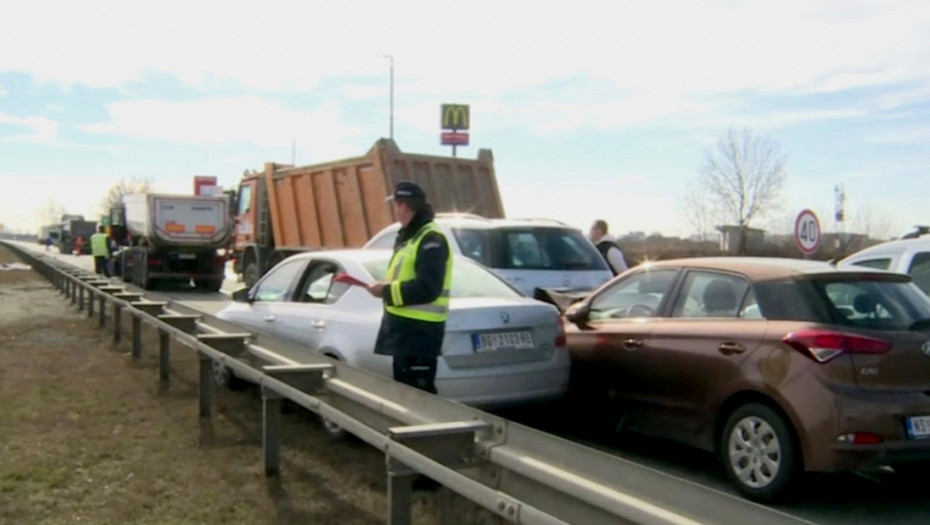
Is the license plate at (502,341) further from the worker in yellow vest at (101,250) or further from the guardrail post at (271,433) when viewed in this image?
the worker in yellow vest at (101,250)

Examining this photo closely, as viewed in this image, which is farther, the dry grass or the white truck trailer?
the white truck trailer

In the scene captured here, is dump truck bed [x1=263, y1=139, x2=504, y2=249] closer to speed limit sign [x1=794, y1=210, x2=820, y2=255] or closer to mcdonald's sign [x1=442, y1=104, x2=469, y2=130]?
speed limit sign [x1=794, y1=210, x2=820, y2=255]

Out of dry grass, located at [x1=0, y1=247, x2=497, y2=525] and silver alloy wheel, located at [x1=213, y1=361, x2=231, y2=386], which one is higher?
silver alloy wheel, located at [x1=213, y1=361, x2=231, y2=386]

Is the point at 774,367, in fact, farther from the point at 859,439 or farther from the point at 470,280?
the point at 470,280

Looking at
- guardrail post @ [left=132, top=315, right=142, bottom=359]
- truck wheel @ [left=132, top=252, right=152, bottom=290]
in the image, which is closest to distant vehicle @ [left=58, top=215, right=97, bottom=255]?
truck wheel @ [left=132, top=252, right=152, bottom=290]

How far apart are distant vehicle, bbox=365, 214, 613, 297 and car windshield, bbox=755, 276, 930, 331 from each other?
13.1ft

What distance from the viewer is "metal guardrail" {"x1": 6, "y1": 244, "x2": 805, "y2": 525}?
291 cm

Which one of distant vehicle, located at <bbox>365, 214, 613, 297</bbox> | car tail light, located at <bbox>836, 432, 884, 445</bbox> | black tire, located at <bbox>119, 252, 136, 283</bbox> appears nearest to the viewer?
car tail light, located at <bbox>836, 432, 884, 445</bbox>

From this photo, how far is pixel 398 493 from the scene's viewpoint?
3865 mm

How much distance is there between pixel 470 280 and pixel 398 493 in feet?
10.9

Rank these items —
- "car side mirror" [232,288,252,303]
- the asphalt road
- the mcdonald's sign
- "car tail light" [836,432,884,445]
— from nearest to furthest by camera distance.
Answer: "car tail light" [836,432,884,445], the asphalt road, "car side mirror" [232,288,252,303], the mcdonald's sign

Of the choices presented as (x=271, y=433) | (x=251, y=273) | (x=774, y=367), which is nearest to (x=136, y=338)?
(x=271, y=433)

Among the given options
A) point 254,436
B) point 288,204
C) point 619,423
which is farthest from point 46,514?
point 288,204

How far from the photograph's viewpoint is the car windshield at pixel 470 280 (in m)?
6.84
